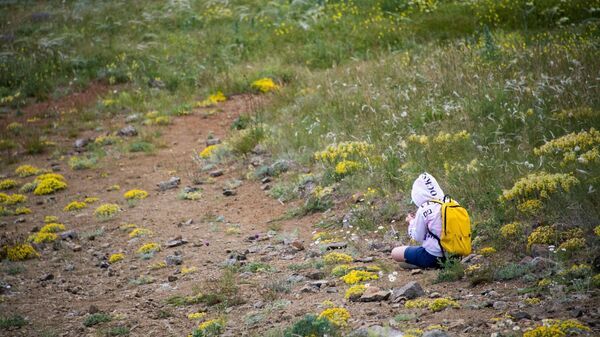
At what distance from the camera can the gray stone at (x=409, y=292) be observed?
22.1ft

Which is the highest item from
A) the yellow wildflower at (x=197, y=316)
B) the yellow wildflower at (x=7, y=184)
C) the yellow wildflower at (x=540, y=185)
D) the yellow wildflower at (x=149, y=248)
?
the yellow wildflower at (x=540, y=185)

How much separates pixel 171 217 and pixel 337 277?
15.2 ft

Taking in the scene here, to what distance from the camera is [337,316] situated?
6.39 metres

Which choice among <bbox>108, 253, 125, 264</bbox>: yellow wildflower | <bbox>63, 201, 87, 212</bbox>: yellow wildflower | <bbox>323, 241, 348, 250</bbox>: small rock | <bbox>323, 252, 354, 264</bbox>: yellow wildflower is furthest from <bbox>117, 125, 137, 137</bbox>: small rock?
<bbox>323, 252, 354, 264</bbox>: yellow wildflower

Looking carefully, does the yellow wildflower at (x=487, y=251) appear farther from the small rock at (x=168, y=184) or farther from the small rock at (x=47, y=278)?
the small rock at (x=168, y=184)

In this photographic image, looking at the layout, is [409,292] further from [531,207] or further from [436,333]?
[531,207]

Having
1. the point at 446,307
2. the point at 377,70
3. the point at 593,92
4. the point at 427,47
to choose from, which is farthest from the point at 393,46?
the point at 446,307

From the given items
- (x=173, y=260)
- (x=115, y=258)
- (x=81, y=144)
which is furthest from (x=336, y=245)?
(x=81, y=144)

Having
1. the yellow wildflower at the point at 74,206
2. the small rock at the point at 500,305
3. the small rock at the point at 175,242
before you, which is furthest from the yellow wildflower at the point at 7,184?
the small rock at the point at 500,305

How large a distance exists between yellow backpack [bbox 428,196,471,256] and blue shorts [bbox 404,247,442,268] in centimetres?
16

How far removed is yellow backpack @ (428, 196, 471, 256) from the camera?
7.38m

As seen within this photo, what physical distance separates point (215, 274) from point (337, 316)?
9.17 ft

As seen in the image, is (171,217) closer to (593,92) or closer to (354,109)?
(354,109)

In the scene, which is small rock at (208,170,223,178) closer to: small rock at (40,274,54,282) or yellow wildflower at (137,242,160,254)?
yellow wildflower at (137,242,160,254)
